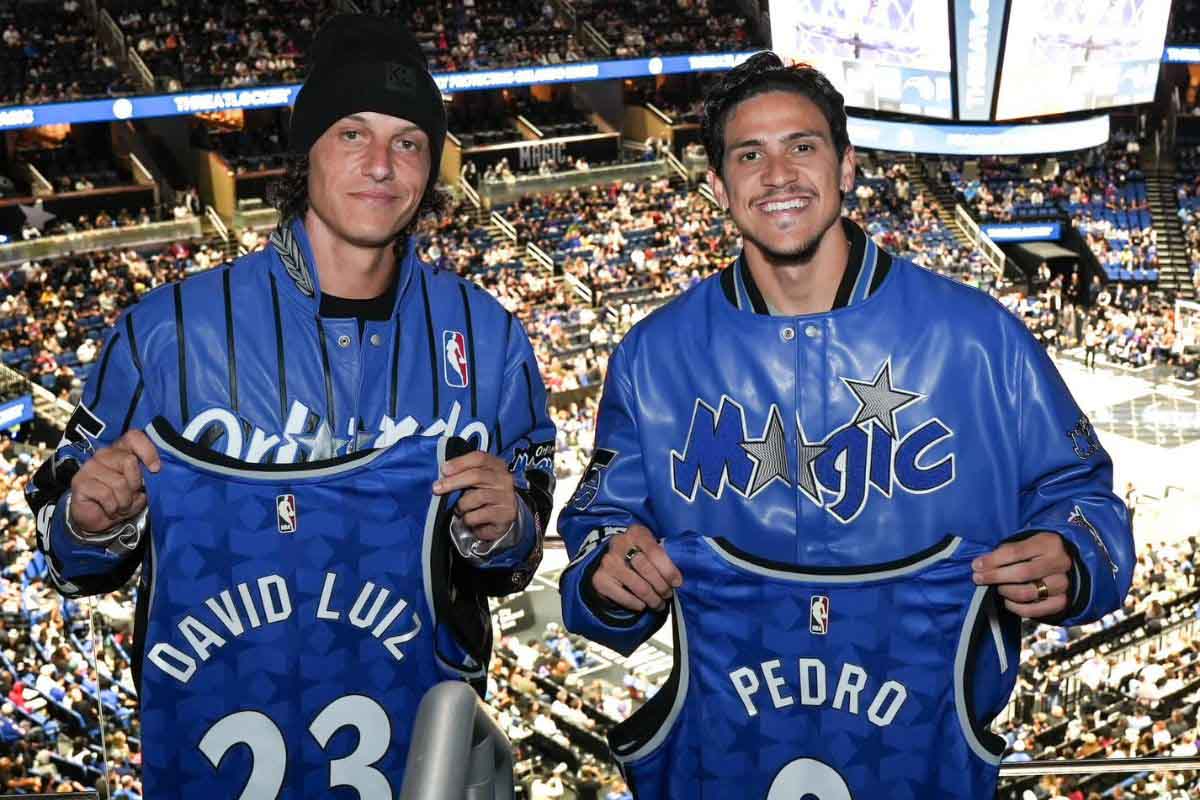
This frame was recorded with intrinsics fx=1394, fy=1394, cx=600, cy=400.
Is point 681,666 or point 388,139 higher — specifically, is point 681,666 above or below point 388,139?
below

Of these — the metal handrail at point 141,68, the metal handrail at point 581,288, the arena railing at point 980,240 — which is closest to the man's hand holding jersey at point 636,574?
the metal handrail at point 581,288

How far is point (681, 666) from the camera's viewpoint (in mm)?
2746

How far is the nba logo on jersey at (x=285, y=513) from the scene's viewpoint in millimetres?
2820

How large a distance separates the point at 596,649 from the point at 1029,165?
1030 inches

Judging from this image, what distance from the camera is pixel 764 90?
289 cm

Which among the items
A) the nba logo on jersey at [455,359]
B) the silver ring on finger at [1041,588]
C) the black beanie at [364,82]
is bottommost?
the silver ring on finger at [1041,588]

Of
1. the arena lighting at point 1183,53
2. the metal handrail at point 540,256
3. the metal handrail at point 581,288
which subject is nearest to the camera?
the metal handrail at point 581,288

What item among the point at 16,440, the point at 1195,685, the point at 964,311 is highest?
the point at 964,311

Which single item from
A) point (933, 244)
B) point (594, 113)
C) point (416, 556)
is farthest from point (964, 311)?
point (594, 113)

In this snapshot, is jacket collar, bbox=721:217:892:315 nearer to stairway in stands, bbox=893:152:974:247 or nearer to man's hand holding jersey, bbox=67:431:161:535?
man's hand holding jersey, bbox=67:431:161:535

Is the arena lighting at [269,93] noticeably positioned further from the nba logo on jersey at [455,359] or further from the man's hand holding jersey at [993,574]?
the man's hand holding jersey at [993,574]

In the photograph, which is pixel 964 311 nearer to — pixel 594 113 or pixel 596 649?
pixel 596 649

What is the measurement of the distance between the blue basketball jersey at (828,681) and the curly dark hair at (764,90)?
0.89 m

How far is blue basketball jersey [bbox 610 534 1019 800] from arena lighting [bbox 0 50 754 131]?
20.6 metres
